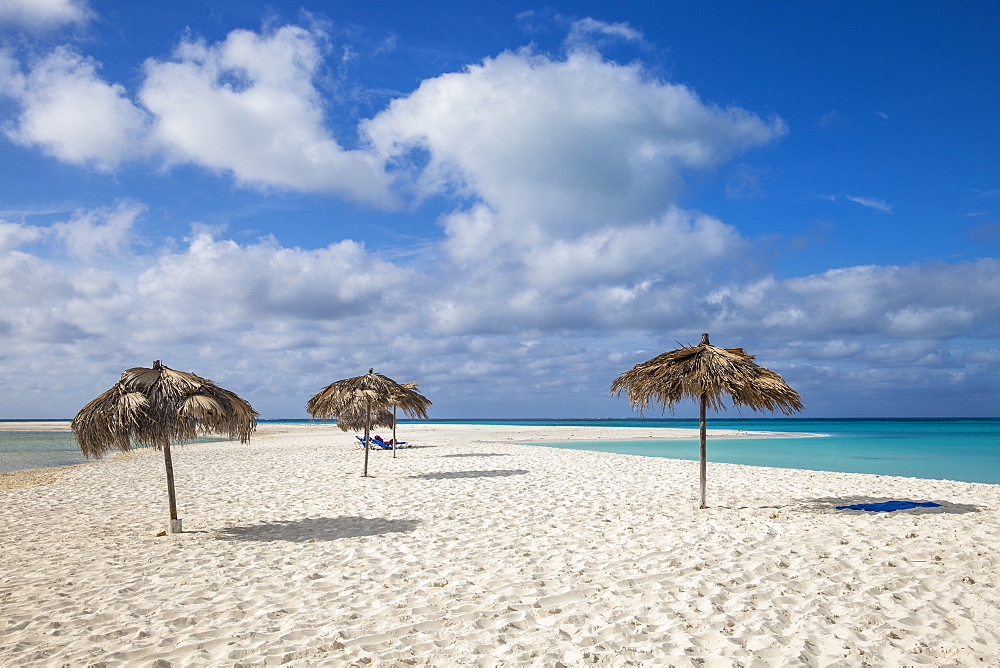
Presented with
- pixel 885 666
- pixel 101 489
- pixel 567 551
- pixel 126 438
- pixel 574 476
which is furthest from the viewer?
pixel 574 476

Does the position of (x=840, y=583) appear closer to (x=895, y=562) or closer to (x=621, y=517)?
(x=895, y=562)

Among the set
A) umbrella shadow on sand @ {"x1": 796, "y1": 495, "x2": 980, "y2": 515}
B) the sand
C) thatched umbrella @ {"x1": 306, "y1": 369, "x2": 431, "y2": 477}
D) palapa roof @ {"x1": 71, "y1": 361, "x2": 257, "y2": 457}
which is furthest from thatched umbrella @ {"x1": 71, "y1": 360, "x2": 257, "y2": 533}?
umbrella shadow on sand @ {"x1": 796, "y1": 495, "x2": 980, "y2": 515}

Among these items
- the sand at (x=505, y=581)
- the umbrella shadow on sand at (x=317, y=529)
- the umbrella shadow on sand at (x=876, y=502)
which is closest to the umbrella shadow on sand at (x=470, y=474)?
the sand at (x=505, y=581)

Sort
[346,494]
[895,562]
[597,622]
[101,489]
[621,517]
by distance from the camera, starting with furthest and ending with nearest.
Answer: [101,489]
[346,494]
[621,517]
[895,562]
[597,622]

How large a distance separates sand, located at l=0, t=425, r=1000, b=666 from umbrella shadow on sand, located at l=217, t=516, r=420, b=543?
56 mm

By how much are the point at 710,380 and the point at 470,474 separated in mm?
6955

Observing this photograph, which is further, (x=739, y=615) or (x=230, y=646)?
(x=739, y=615)

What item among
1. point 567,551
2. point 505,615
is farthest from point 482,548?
point 505,615

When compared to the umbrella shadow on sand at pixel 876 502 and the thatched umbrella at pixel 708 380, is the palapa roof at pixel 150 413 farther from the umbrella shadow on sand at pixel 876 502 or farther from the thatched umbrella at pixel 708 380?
the umbrella shadow on sand at pixel 876 502

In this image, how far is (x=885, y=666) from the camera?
3717mm

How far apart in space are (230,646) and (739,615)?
3792 millimetres

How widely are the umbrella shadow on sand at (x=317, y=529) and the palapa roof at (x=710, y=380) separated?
163 inches

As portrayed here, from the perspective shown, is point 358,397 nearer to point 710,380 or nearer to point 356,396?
point 356,396

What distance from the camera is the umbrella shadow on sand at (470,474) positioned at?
13.1m
